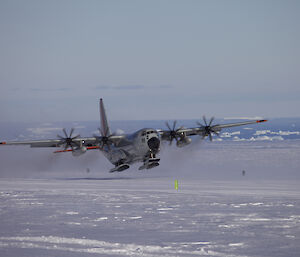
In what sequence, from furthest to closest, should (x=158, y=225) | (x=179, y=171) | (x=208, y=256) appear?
1. (x=179, y=171)
2. (x=158, y=225)
3. (x=208, y=256)

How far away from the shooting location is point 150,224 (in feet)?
73.7

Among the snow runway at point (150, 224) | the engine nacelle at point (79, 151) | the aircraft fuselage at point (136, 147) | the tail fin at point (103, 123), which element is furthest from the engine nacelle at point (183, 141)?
the snow runway at point (150, 224)

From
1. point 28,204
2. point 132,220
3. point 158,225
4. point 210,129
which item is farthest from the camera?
point 210,129

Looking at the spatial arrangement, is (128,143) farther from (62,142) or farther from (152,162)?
(62,142)

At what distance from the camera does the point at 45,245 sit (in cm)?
1820

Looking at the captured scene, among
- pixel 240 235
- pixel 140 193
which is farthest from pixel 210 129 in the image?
pixel 240 235

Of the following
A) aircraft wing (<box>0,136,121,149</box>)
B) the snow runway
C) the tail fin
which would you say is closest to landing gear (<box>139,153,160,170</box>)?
aircraft wing (<box>0,136,121,149</box>)

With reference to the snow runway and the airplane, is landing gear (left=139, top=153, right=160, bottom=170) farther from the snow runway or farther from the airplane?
the snow runway

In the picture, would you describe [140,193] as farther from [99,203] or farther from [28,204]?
[28,204]

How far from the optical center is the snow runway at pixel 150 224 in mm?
17641

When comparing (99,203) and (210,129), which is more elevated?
Result: (210,129)

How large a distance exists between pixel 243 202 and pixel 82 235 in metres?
13.7

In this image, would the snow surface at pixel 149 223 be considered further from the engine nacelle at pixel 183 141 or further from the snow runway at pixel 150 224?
the engine nacelle at pixel 183 141

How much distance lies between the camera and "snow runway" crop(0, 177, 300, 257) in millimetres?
17641
